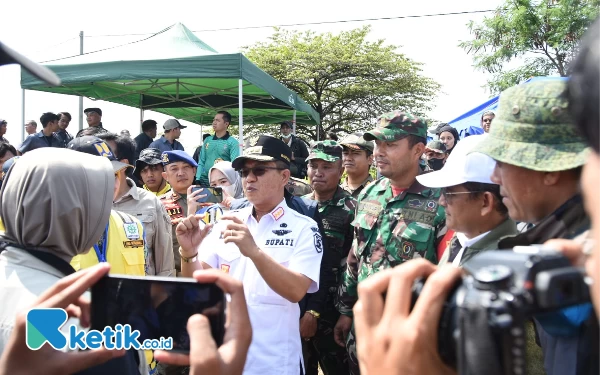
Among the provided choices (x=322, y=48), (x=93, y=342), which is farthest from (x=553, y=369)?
(x=322, y=48)

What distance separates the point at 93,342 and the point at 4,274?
440 millimetres

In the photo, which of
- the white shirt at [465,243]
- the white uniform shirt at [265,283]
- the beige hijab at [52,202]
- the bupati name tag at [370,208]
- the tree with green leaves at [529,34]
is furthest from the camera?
the tree with green leaves at [529,34]

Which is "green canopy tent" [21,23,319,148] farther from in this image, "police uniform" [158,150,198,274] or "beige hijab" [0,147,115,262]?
"beige hijab" [0,147,115,262]

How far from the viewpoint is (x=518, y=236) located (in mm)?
1426

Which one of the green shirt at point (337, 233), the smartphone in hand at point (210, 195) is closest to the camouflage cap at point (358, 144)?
the green shirt at point (337, 233)

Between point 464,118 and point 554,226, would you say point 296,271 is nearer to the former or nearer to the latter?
point 554,226

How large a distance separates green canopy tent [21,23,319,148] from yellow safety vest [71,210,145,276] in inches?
196

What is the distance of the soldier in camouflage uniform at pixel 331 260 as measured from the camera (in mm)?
3893

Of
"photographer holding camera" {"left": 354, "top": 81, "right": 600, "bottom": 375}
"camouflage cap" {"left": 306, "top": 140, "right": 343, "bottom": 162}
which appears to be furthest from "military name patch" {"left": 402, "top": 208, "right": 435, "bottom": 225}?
"photographer holding camera" {"left": 354, "top": 81, "right": 600, "bottom": 375}

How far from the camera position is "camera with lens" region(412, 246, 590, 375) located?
2.51 ft

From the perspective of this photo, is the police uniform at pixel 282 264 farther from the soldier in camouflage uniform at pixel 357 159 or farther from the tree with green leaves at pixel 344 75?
the tree with green leaves at pixel 344 75

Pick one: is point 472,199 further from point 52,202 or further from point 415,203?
point 52,202

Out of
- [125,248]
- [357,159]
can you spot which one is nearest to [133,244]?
[125,248]

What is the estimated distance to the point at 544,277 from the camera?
2.51ft
